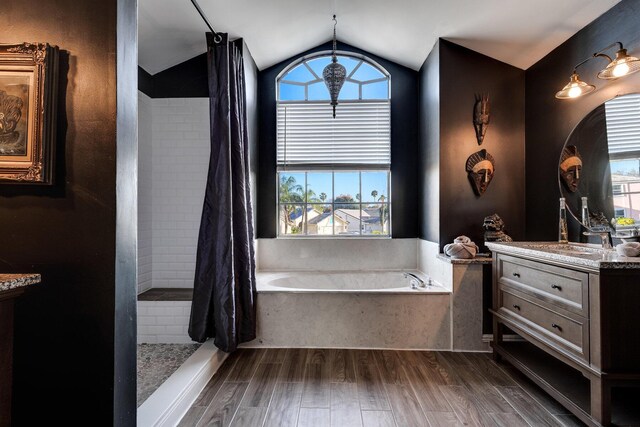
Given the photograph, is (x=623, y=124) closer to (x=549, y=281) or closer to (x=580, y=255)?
(x=580, y=255)

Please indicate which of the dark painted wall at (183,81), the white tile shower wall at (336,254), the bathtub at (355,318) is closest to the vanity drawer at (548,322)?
the bathtub at (355,318)

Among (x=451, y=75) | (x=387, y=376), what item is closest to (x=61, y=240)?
(x=387, y=376)

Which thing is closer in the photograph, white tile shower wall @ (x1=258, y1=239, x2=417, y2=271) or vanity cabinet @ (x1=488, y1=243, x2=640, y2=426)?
vanity cabinet @ (x1=488, y1=243, x2=640, y2=426)

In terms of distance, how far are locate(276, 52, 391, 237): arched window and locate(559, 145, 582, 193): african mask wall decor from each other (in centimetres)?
167

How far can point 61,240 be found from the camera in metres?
1.24

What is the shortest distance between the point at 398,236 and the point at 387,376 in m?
1.75

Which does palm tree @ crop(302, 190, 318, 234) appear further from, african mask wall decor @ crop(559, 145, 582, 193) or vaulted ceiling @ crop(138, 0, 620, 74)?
african mask wall decor @ crop(559, 145, 582, 193)

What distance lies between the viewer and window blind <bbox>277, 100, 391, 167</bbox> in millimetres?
3844

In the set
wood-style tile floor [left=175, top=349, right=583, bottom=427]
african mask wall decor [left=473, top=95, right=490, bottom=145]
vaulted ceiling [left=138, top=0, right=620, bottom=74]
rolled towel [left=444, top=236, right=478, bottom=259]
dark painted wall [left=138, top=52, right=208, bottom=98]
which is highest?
vaulted ceiling [left=138, top=0, right=620, bottom=74]

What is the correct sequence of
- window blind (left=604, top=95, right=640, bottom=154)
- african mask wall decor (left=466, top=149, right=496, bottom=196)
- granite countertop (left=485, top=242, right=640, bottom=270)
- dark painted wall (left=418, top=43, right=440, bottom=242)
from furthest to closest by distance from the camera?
dark painted wall (left=418, top=43, right=440, bottom=242) → african mask wall decor (left=466, top=149, right=496, bottom=196) → window blind (left=604, top=95, right=640, bottom=154) → granite countertop (left=485, top=242, right=640, bottom=270)

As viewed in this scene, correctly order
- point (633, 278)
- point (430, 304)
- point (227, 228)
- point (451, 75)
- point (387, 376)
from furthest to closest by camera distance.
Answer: point (451, 75) < point (430, 304) < point (227, 228) < point (387, 376) < point (633, 278)

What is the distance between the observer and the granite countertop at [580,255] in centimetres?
155

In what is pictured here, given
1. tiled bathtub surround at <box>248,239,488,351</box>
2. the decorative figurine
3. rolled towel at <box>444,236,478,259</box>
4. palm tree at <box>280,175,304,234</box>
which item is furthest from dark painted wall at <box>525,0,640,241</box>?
palm tree at <box>280,175,304,234</box>

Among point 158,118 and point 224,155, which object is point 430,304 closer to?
point 224,155
